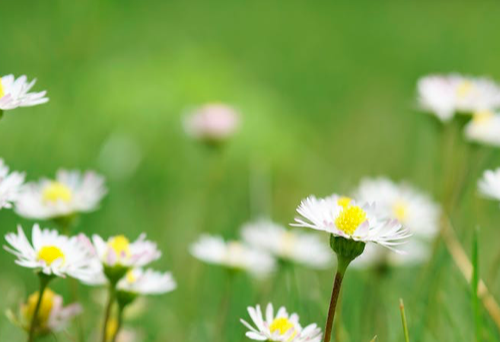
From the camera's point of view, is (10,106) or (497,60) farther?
(497,60)

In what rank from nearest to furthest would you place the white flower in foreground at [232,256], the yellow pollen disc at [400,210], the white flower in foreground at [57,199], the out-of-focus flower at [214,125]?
the white flower in foreground at [57,199] < the white flower in foreground at [232,256] < the yellow pollen disc at [400,210] < the out-of-focus flower at [214,125]

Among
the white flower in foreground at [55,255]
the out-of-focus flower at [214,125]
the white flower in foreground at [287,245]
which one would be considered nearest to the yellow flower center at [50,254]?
the white flower in foreground at [55,255]

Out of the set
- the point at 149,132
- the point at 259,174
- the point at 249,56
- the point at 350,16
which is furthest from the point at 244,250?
the point at 350,16

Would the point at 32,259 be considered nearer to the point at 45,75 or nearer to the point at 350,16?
the point at 45,75

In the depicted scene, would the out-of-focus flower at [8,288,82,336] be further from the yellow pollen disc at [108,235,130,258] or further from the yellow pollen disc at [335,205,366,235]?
the yellow pollen disc at [335,205,366,235]

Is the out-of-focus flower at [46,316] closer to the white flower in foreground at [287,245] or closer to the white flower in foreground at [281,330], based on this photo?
the white flower in foreground at [281,330]

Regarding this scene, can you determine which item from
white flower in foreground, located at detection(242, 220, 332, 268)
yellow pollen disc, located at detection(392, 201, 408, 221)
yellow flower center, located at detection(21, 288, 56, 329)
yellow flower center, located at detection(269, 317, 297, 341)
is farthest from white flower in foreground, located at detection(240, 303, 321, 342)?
yellow pollen disc, located at detection(392, 201, 408, 221)
